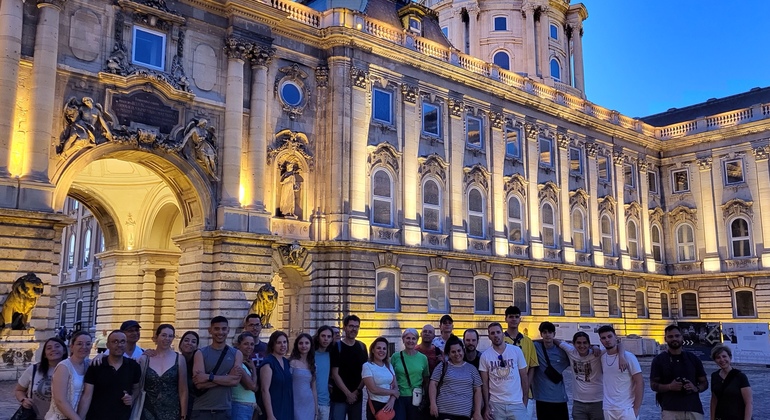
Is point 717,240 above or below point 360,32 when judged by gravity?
below

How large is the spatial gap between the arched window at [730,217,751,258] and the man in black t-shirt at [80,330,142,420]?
44.7m

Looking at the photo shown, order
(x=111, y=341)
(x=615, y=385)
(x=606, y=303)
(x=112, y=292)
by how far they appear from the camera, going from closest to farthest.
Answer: (x=111, y=341) → (x=615, y=385) → (x=112, y=292) → (x=606, y=303)

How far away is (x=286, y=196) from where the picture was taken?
29.5m

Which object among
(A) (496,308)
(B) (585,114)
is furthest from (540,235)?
(B) (585,114)

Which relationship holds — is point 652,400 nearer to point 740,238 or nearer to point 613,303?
point 613,303

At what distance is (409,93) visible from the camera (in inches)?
1305

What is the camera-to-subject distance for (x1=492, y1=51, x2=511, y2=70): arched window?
5081 cm

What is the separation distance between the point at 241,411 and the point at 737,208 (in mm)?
43706

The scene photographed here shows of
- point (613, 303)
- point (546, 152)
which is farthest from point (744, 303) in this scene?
point (546, 152)

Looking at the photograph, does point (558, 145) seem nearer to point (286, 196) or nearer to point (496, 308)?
point (496, 308)

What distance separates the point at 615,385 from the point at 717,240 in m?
40.8

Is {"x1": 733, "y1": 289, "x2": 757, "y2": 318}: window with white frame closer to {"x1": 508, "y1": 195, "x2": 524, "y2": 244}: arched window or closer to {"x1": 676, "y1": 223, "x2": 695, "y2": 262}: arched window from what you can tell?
{"x1": 676, "y1": 223, "x2": 695, "y2": 262}: arched window

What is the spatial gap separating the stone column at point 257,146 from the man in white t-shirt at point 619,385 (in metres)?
19.1

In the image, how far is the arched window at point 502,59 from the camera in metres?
50.8
